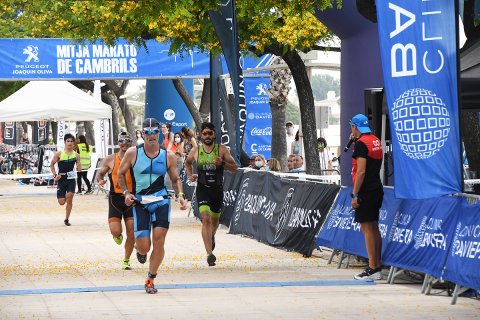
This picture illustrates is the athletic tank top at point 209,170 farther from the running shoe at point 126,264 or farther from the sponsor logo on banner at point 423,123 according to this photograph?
the sponsor logo on banner at point 423,123

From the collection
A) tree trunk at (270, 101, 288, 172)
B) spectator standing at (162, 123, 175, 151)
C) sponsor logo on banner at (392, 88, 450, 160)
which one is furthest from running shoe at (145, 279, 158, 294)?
spectator standing at (162, 123, 175, 151)

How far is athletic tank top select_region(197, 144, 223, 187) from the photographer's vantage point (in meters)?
16.5

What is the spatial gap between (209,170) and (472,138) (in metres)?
4.45

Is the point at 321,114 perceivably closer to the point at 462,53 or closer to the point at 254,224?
the point at 254,224

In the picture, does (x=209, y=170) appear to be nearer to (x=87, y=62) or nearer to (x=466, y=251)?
(x=466, y=251)

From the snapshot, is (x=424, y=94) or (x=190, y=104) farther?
(x=190, y=104)

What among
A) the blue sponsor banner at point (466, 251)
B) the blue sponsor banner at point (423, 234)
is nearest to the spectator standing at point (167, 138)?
the blue sponsor banner at point (423, 234)

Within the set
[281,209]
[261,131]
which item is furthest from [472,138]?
[261,131]

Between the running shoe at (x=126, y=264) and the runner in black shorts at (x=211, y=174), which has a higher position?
the runner in black shorts at (x=211, y=174)

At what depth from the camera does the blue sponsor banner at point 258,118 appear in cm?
3306

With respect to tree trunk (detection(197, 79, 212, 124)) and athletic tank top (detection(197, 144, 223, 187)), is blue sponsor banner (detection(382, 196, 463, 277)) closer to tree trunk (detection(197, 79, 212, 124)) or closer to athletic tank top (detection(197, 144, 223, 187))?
athletic tank top (detection(197, 144, 223, 187))

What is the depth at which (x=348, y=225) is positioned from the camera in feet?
50.1

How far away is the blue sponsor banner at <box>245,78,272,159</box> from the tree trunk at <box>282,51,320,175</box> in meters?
8.05

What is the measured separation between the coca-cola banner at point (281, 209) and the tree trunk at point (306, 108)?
3.12 meters
